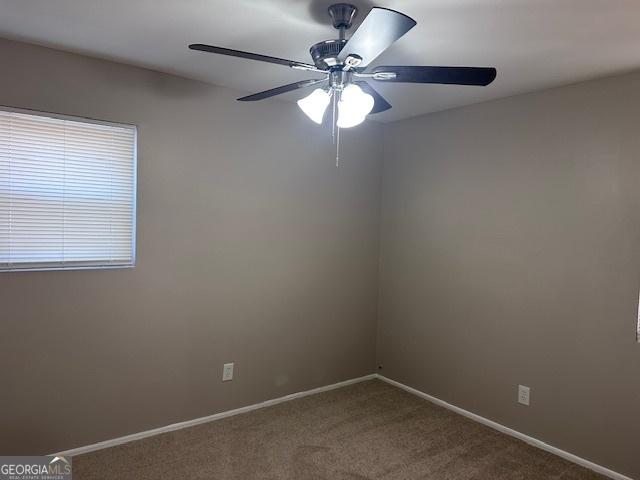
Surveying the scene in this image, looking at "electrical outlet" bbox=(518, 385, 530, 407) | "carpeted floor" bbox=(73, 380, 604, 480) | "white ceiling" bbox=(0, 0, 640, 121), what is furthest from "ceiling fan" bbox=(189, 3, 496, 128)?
"electrical outlet" bbox=(518, 385, 530, 407)

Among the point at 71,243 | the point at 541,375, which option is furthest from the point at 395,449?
the point at 71,243

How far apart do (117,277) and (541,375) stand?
275cm

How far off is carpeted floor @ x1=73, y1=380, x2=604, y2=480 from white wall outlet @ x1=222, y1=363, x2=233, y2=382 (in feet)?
0.92

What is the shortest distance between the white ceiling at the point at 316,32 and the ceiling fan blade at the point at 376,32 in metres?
0.33

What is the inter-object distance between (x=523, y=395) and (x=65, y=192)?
313cm

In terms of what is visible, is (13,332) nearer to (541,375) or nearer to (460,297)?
(460,297)

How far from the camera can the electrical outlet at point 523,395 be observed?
293 centimetres

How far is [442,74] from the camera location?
1699mm

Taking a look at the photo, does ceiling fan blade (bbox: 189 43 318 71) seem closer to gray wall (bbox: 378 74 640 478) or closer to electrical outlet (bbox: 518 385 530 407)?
gray wall (bbox: 378 74 640 478)

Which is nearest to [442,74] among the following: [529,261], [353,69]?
[353,69]

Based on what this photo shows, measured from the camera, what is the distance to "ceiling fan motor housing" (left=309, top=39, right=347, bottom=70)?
1.73m

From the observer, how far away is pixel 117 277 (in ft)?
8.80

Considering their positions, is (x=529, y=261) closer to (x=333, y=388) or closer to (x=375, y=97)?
(x=375, y=97)

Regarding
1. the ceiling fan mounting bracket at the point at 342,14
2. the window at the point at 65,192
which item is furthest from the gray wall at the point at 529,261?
the window at the point at 65,192
